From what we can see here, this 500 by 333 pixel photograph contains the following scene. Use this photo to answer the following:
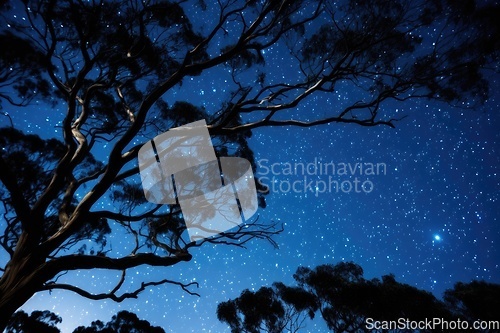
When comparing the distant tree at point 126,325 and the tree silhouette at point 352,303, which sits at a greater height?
the tree silhouette at point 352,303

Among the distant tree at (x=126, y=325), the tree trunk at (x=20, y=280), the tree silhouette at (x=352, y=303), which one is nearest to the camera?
the tree trunk at (x=20, y=280)

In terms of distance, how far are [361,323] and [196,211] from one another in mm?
10047

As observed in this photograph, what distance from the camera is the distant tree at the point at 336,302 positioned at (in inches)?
467

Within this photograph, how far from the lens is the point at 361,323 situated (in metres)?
12.4

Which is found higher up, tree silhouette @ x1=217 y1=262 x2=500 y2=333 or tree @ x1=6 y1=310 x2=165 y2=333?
tree silhouette @ x1=217 y1=262 x2=500 y2=333

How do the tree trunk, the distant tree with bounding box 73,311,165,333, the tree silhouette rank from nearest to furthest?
1. the tree trunk
2. the tree silhouette
3. the distant tree with bounding box 73,311,165,333

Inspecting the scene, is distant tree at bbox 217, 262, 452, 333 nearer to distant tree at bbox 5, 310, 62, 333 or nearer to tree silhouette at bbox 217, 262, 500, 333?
tree silhouette at bbox 217, 262, 500, 333

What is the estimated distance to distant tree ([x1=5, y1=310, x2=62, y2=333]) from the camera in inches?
469

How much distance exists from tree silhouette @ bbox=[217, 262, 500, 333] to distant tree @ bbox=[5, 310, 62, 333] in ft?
26.2

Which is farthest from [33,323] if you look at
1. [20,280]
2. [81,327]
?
[20,280]

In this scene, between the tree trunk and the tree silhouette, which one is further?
the tree silhouette

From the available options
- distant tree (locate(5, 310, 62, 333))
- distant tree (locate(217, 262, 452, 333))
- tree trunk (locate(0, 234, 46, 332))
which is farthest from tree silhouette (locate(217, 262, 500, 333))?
tree trunk (locate(0, 234, 46, 332))

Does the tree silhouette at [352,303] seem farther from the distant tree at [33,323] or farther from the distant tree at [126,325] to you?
the distant tree at [33,323]

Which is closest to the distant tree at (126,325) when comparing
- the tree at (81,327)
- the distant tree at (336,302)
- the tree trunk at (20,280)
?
the tree at (81,327)
